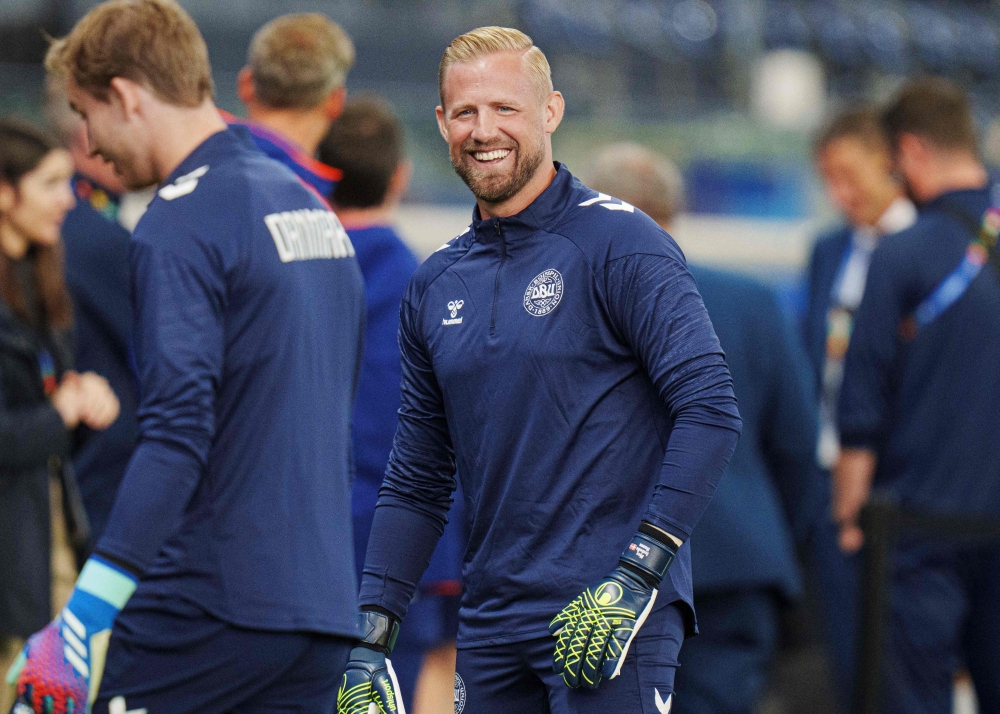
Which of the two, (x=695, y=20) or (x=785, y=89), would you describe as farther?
(x=695, y=20)

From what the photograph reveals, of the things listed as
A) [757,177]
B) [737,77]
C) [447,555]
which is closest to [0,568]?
[447,555]

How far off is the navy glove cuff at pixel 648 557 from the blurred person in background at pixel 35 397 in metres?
2.71

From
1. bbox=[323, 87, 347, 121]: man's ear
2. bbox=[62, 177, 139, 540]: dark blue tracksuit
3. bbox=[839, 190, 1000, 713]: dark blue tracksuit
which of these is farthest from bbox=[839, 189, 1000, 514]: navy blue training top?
bbox=[62, 177, 139, 540]: dark blue tracksuit

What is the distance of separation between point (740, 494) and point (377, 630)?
216 centimetres

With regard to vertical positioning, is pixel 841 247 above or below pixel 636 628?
below

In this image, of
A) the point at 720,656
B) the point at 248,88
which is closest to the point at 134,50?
the point at 248,88

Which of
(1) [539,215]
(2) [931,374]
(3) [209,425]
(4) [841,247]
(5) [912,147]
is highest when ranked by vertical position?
(1) [539,215]

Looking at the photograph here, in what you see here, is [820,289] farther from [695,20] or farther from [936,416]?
[695,20]

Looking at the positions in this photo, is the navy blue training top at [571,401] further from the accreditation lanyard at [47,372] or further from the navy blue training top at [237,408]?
the accreditation lanyard at [47,372]

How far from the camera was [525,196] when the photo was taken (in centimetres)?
292

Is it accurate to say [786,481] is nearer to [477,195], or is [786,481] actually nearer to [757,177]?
[477,195]

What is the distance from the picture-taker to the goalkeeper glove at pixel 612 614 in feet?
8.27

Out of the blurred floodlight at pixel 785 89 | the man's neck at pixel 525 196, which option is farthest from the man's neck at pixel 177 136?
the blurred floodlight at pixel 785 89

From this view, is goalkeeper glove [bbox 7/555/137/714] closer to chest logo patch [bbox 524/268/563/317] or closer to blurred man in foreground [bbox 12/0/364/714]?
blurred man in foreground [bbox 12/0/364/714]
